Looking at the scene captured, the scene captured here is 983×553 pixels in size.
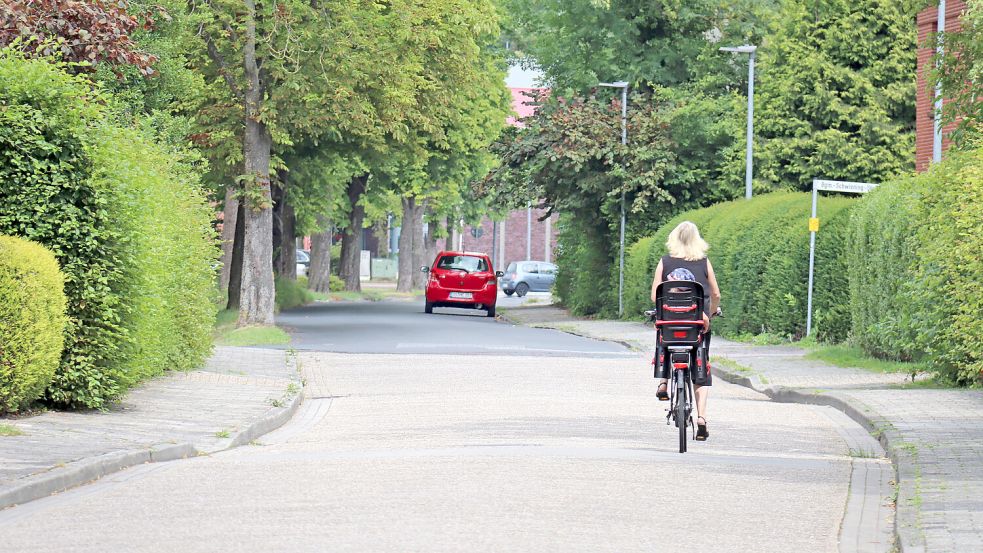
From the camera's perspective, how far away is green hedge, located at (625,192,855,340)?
28.1 m

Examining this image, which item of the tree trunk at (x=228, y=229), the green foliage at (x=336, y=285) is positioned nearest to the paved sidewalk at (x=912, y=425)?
the tree trunk at (x=228, y=229)

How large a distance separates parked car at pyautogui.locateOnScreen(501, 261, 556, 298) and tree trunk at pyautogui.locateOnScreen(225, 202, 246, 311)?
144 feet

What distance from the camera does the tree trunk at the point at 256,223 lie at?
33625 mm

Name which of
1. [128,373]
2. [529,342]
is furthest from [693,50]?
[128,373]

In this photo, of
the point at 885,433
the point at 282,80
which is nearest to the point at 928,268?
the point at 885,433

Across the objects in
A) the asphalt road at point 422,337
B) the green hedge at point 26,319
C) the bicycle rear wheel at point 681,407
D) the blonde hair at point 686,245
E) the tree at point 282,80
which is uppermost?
the tree at point 282,80

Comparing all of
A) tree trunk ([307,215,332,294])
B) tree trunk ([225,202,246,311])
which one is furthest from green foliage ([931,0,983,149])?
tree trunk ([307,215,332,294])

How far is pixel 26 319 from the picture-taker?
13367 mm

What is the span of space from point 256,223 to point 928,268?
18025 mm

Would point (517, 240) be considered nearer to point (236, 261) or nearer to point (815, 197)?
point (236, 261)

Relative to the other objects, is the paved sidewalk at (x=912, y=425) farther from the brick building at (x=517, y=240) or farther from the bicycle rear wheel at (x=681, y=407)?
the brick building at (x=517, y=240)

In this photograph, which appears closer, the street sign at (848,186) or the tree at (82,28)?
the tree at (82,28)

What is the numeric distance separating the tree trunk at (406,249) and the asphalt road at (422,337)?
86.2ft

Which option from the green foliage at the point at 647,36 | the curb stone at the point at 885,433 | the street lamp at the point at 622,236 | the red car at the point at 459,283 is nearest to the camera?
the curb stone at the point at 885,433
